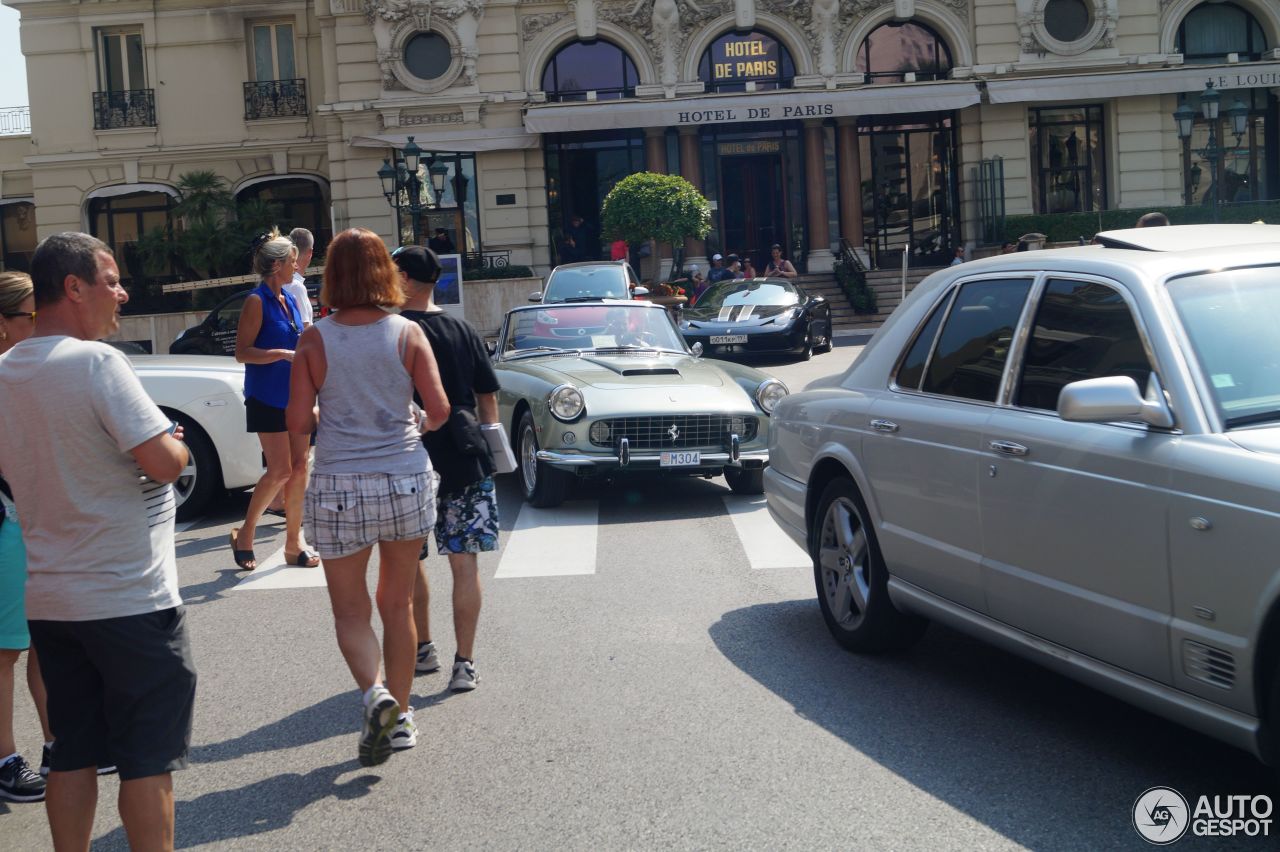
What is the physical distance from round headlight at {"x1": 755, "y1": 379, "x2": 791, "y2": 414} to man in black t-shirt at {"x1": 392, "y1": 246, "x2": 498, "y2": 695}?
16.4 ft

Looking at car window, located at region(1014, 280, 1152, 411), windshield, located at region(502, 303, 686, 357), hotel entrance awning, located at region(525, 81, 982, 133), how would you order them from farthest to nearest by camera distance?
hotel entrance awning, located at region(525, 81, 982, 133), windshield, located at region(502, 303, 686, 357), car window, located at region(1014, 280, 1152, 411)

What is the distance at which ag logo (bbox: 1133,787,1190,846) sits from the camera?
3914mm

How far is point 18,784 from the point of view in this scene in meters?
4.74

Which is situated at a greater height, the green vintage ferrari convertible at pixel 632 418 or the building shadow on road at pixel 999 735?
the green vintage ferrari convertible at pixel 632 418

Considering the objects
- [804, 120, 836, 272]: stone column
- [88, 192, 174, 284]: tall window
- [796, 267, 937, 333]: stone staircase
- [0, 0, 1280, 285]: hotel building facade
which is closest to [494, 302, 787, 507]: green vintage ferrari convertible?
[796, 267, 937, 333]: stone staircase

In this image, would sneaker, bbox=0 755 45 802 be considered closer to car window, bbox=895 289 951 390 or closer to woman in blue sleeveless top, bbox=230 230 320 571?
woman in blue sleeveless top, bbox=230 230 320 571

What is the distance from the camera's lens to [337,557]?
478 cm

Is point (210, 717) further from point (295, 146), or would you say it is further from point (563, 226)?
point (295, 146)

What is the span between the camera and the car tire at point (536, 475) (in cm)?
1020

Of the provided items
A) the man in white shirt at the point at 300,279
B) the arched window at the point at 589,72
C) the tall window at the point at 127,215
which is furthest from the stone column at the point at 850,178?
the man in white shirt at the point at 300,279

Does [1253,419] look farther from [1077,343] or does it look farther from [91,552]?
[91,552]

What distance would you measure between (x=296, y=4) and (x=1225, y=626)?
36.5m

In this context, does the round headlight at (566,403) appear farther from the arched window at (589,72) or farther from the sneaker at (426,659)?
the arched window at (589,72)

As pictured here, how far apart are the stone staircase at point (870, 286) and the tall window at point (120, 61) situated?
1877cm
